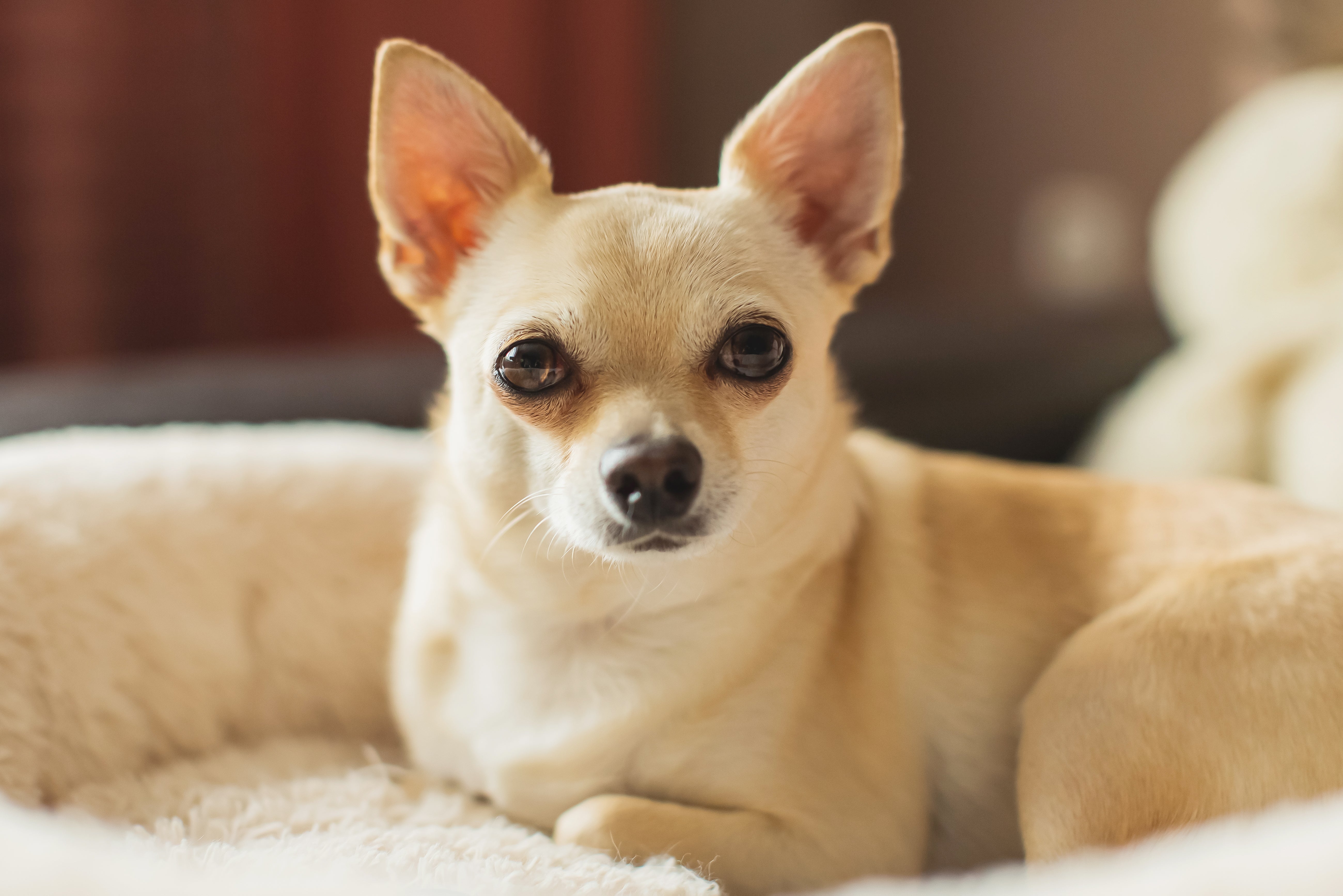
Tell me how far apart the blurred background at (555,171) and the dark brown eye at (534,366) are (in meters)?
1.04

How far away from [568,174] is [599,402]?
3.22 meters

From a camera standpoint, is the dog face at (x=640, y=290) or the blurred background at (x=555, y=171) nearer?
the dog face at (x=640, y=290)

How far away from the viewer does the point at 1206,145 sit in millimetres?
2379

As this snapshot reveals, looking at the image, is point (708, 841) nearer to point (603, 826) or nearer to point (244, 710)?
point (603, 826)

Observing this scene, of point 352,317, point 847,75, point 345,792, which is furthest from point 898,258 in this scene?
point 345,792

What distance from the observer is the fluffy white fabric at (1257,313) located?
1.78 meters

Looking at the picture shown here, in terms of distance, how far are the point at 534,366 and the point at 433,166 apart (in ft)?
1.11

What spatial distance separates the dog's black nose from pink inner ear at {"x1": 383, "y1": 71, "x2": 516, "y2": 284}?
46 cm

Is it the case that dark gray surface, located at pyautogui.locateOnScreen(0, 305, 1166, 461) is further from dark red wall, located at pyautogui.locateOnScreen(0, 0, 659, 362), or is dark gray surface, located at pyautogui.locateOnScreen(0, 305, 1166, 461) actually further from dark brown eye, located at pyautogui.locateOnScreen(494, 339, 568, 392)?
dark brown eye, located at pyautogui.locateOnScreen(494, 339, 568, 392)

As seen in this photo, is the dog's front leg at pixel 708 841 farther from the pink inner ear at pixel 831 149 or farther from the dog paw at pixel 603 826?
the pink inner ear at pixel 831 149

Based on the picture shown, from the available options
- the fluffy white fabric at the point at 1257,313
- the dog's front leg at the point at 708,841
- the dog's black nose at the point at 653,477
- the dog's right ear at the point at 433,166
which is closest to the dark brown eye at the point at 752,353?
the dog's black nose at the point at 653,477

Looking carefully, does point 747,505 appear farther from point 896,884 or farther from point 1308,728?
point 1308,728

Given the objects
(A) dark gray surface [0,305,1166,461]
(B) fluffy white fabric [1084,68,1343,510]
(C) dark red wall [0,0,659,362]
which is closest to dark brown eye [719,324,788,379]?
(B) fluffy white fabric [1084,68,1343,510]

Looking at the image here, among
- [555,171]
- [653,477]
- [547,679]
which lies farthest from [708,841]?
[555,171]
